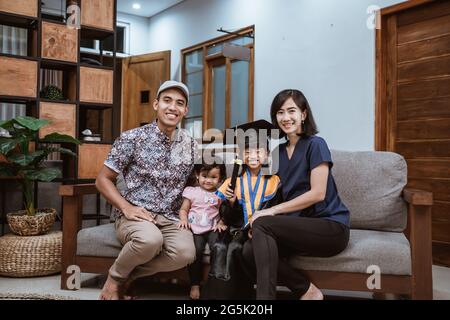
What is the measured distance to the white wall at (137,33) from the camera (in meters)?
6.85

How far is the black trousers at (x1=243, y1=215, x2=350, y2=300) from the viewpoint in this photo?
5.44 feet

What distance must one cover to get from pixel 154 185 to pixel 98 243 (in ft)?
1.40

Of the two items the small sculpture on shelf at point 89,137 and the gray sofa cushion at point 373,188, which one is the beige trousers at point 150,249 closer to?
the gray sofa cushion at point 373,188

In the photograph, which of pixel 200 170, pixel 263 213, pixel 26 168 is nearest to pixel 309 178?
pixel 263 213

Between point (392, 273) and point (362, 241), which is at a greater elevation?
point (362, 241)

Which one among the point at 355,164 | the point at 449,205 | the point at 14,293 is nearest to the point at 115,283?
the point at 14,293

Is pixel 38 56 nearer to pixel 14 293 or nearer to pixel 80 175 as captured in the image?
pixel 80 175

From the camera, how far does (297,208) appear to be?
181 centimetres

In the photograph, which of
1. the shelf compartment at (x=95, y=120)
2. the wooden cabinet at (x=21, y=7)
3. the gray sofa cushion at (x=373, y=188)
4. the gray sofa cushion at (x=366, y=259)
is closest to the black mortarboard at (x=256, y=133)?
the gray sofa cushion at (x=373, y=188)

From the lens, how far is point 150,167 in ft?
6.93

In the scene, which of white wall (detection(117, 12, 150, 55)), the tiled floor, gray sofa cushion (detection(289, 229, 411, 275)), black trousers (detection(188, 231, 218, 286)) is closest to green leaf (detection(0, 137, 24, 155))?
the tiled floor

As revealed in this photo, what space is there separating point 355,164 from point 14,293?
74.6 inches

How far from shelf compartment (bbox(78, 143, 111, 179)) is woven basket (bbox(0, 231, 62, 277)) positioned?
0.95 metres

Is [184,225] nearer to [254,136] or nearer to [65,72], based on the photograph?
[254,136]
